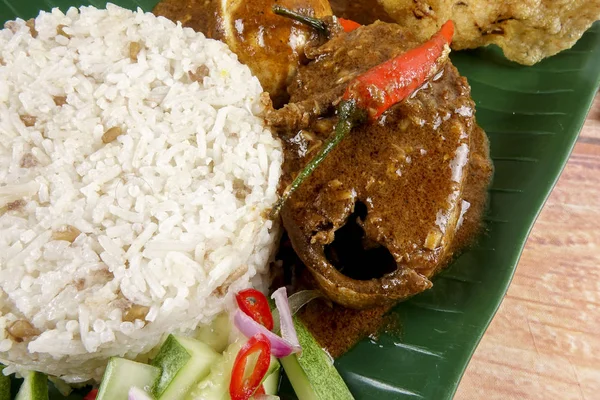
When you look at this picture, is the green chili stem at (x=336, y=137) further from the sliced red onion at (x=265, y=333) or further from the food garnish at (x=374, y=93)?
the sliced red onion at (x=265, y=333)

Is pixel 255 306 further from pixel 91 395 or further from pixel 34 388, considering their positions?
pixel 34 388

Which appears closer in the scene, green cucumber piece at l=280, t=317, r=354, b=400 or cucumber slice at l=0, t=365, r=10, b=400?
green cucumber piece at l=280, t=317, r=354, b=400

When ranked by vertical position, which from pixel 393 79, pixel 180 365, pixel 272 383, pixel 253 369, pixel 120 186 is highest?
pixel 120 186

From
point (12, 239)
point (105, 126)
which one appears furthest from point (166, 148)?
point (12, 239)

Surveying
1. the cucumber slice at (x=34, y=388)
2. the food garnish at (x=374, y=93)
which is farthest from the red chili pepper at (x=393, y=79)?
the cucumber slice at (x=34, y=388)

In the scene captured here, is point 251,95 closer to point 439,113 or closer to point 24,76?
point 439,113

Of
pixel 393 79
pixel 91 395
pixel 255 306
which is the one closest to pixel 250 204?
pixel 255 306

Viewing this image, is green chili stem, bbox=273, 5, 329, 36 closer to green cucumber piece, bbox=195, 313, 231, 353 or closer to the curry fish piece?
the curry fish piece

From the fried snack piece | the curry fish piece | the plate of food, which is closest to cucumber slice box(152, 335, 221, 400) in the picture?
the plate of food
